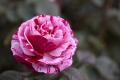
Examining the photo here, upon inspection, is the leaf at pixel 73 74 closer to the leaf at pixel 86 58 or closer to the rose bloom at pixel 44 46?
the rose bloom at pixel 44 46

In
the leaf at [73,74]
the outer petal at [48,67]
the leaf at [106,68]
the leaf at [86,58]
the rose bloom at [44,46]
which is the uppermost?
the rose bloom at [44,46]

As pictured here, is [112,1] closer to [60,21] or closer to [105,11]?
[105,11]

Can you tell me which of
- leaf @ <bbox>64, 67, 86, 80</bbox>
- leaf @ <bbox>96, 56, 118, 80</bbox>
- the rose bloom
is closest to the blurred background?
leaf @ <bbox>96, 56, 118, 80</bbox>

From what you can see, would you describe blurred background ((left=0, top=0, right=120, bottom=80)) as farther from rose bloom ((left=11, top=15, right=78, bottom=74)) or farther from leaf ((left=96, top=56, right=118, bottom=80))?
rose bloom ((left=11, top=15, right=78, bottom=74))

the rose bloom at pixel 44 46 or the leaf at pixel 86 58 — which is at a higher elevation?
the rose bloom at pixel 44 46

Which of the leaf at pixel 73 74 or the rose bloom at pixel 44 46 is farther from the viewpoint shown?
the leaf at pixel 73 74

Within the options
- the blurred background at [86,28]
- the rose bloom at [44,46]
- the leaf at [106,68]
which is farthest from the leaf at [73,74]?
the leaf at [106,68]

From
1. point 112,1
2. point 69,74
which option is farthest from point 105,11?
point 69,74
